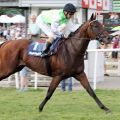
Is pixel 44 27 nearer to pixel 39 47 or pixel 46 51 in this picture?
pixel 39 47

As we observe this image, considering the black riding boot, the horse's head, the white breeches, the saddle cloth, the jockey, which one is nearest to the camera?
the horse's head

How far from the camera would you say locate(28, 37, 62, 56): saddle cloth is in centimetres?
1059

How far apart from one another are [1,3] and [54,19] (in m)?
17.0

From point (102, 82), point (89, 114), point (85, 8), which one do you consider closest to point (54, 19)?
point (89, 114)

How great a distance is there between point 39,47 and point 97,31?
154 centimetres

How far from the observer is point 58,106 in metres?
11.3

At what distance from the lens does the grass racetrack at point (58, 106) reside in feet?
31.9

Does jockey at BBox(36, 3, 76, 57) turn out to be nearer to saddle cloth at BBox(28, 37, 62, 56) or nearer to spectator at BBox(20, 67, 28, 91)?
saddle cloth at BBox(28, 37, 62, 56)

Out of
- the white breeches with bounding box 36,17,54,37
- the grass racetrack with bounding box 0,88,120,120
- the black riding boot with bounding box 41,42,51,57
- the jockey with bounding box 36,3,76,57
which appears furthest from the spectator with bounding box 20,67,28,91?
the black riding boot with bounding box 41,42,51,57

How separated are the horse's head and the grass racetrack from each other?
1468 mm

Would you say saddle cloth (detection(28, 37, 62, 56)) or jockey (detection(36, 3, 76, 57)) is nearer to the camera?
jockey (detection(36, 3, 76, 57))

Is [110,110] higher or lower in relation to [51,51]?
lower

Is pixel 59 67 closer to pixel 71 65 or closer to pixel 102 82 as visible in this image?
pixel 71 65

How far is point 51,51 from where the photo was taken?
10.6 m
